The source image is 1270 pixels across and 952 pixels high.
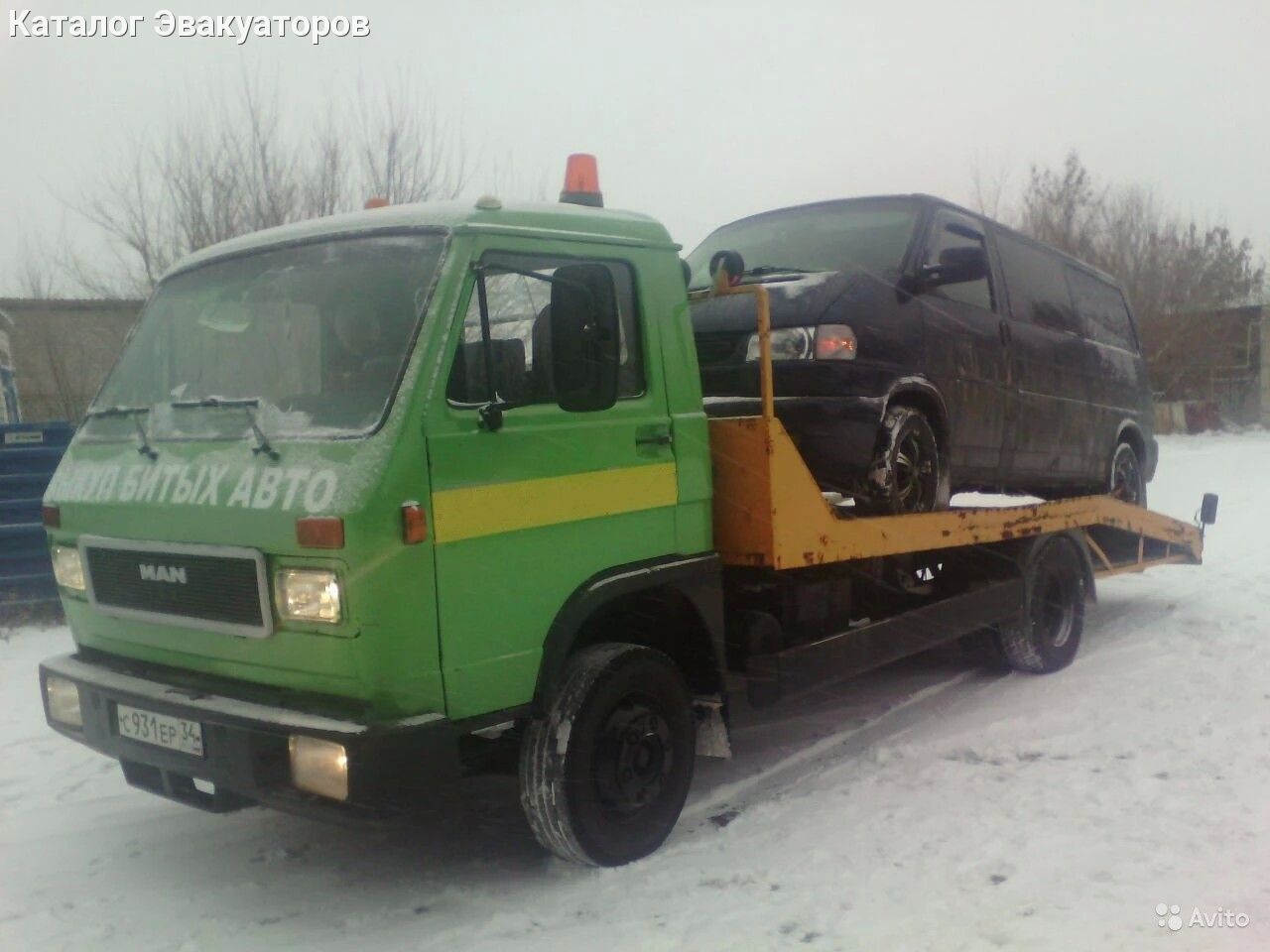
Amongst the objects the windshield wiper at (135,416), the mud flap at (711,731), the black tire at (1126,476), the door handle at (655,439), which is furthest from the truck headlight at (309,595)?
the black tire at (1126,476)

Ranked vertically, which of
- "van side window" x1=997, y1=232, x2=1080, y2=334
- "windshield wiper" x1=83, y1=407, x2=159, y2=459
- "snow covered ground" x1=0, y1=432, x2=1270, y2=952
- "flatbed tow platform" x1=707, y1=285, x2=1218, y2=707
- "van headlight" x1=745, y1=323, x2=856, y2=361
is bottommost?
"snow covered ground" x1=0, y1=432, x2=1270, y2=952

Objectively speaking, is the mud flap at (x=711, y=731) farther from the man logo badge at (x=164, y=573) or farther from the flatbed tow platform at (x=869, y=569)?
the man logo badge at (x=164, y=573)

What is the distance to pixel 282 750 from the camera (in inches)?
124

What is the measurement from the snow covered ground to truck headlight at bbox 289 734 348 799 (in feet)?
1.47

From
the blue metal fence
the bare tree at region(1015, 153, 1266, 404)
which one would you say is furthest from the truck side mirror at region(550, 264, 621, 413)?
the bare tree at region(1015, 153, 1266, 404)

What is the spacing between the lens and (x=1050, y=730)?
5297mm

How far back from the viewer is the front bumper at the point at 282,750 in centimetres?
308

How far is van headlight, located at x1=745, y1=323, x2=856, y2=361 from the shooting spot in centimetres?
496

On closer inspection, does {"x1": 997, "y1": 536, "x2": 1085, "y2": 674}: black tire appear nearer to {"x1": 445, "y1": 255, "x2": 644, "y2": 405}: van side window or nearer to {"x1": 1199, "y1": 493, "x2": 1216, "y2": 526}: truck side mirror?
{"x1": 1199, "y1": 493, "x2": 1216, "y2": 526}: truck side mirror

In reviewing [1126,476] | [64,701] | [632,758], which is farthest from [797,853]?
[1126,476]

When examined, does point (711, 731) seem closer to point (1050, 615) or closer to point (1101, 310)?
point (1050, 615)

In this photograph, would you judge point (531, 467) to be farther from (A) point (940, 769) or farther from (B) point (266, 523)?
(A) point (940, 769)

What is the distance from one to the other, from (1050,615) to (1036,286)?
2.03 m

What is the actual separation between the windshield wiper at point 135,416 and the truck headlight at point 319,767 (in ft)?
3.90
